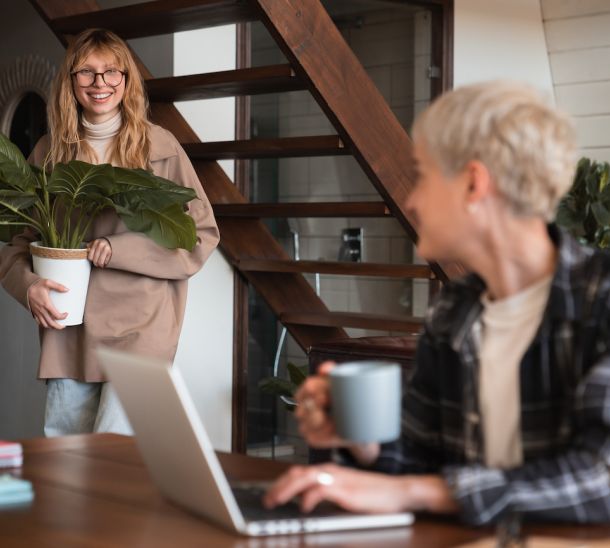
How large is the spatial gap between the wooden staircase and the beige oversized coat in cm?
51

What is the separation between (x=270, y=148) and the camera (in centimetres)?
402

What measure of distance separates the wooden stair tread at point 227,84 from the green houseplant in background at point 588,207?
171 centimetres

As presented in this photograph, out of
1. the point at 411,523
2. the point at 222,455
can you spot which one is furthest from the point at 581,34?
the point at 411,523

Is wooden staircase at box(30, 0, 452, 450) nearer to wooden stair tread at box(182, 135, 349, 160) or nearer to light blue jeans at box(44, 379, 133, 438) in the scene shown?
wooden stair tread at box(182, 135, 349, 160)

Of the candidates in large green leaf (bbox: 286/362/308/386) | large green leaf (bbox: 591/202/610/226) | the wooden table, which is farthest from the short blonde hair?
large green leaf (bbox: 591/202/610/226)

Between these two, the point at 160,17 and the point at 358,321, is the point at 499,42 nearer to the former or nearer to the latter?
the point at 358,321

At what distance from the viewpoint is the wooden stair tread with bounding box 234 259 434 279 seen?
4.05 meters

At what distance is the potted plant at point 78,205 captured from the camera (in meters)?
3.13

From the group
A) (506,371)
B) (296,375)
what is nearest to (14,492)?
(506,371)

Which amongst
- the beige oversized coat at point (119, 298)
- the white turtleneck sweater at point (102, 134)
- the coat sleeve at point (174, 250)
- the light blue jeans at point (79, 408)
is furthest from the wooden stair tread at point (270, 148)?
the light blue jeans at point (79, 408)

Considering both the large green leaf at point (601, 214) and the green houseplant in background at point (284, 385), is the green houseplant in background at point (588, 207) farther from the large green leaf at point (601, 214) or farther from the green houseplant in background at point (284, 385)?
the green houseplant in background at point (284, 385)

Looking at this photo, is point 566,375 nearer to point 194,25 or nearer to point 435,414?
point 435,414

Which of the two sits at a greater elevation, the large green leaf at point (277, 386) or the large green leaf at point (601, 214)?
the large green leaf at point (601, 214)

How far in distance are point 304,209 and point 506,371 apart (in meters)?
2.73
